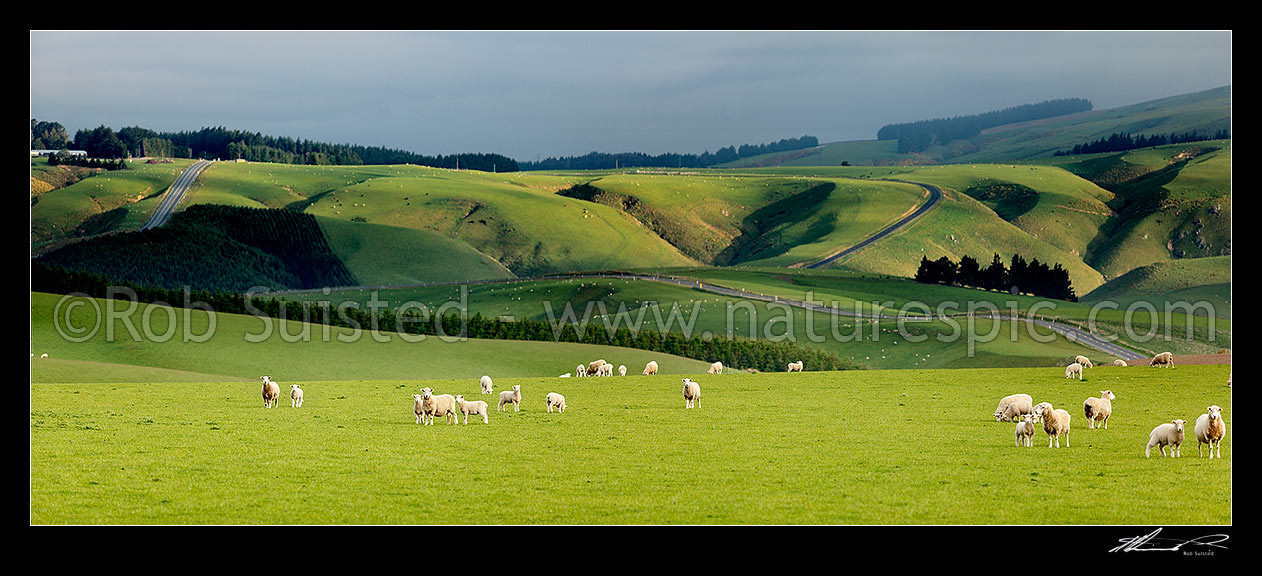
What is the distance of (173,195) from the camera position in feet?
520

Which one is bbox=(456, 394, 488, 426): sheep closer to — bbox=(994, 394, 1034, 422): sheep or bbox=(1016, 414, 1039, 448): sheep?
bbox=(1016, 414, 1039, 448): sheep

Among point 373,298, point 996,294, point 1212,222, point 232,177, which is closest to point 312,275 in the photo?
point 373,298

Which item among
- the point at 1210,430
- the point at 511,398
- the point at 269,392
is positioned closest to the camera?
the point at 1210,430

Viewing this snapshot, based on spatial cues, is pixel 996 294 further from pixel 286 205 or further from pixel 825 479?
pixel 286 205

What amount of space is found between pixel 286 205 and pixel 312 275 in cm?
4503

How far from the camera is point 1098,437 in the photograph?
78.5 ft

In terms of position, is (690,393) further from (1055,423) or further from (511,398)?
(1055,423)

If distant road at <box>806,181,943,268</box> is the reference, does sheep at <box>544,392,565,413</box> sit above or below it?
below

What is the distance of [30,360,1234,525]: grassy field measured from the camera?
1772 centimetres

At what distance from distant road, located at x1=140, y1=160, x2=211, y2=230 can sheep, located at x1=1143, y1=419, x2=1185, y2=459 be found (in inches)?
5184

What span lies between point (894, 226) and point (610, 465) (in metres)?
139
